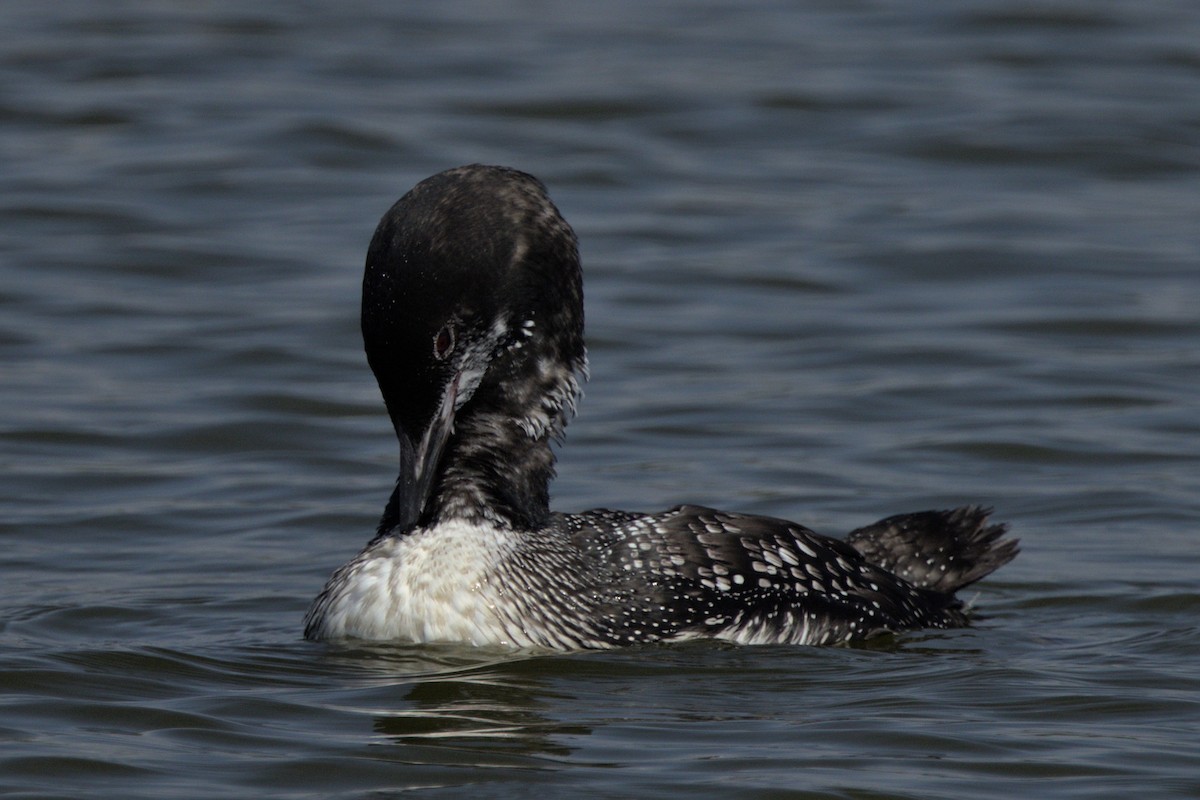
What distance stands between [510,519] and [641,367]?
379cm

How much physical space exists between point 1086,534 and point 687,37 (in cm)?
839

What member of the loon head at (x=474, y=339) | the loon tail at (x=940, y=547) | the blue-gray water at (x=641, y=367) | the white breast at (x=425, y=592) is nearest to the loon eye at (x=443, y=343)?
the loon head at (x=474, y=339)

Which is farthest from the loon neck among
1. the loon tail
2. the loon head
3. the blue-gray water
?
the loon tail

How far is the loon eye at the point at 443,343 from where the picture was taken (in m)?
6.05

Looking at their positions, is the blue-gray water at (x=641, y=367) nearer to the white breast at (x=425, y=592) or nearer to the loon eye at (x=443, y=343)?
the white breast at (x=425, y=592)

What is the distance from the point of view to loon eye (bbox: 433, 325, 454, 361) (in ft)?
19.9

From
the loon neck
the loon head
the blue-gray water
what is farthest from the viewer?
the loon neck

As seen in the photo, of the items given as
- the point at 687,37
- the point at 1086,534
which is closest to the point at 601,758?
the point at 1086,534

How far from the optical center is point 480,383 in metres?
6.46

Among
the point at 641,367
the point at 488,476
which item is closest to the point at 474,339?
the point at 488,476

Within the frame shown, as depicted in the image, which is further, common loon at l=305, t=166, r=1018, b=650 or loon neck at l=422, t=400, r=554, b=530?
loon neck at l=422, t=400, r=554, b=530

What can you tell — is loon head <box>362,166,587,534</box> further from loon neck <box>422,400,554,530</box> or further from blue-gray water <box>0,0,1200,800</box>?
blue-gray water <box>0,0,1200,800</box>

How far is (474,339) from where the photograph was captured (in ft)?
20.5

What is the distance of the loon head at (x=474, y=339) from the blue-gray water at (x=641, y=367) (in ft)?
1.77
